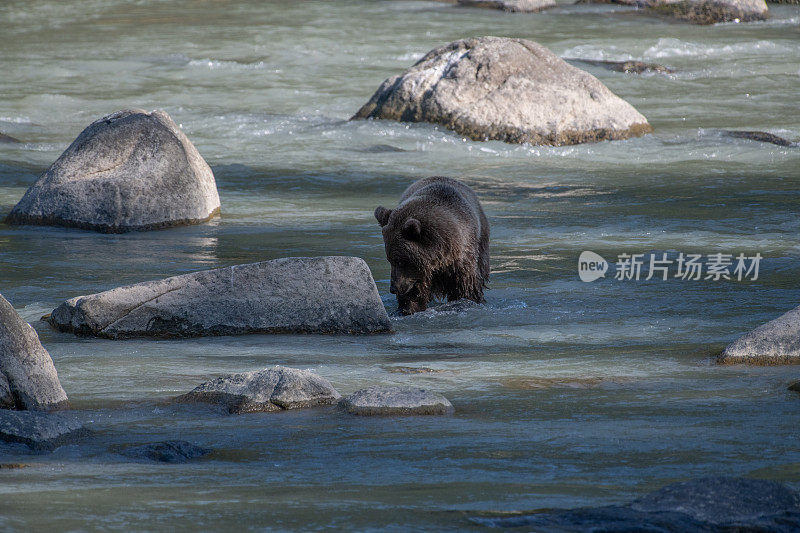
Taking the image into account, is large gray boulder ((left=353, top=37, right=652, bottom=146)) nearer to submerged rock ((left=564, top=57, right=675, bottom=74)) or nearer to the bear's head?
submerged rock ((left=564, top=57, right=675, bottom=74))

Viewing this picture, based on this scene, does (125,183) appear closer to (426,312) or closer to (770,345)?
(426,312)

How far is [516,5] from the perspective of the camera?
3541cm

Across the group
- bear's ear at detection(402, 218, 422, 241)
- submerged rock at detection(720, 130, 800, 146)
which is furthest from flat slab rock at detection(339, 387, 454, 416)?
submerged rock at detection(720, 130, 800, 146)

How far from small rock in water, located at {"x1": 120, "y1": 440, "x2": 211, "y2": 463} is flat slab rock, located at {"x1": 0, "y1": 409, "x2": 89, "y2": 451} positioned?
31 centimetres

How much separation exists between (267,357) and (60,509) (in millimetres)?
3416

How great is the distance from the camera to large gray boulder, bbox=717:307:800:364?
7238mm

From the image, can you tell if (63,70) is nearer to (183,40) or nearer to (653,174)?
(183,40)

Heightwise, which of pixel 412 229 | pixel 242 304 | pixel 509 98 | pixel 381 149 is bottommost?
pixel 381 149

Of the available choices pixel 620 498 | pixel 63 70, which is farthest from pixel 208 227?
pixel 63 70

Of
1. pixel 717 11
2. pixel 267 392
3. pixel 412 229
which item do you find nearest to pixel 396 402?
pixel 267 392

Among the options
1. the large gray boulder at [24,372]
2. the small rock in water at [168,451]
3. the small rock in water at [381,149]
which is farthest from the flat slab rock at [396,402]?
the small rock in water at [381,149]

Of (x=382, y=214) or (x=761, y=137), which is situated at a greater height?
(x=382, y=214)

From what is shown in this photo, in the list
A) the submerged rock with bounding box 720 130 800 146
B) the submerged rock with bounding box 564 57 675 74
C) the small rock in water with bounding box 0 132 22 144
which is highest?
the submerged rock with bounding box 564 57 675 74

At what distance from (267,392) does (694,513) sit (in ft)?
9.10
